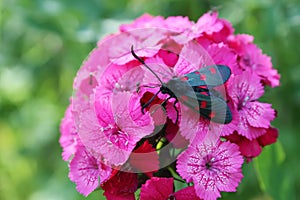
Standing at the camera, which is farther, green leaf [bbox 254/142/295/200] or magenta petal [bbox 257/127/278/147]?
green leaf [bbox 254/142/295/200]

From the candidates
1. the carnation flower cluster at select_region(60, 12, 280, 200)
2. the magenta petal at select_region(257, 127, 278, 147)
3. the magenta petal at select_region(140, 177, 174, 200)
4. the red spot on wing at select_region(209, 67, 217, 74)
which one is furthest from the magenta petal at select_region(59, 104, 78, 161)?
the magenta petal at select_region(257, 127, 278, 147)

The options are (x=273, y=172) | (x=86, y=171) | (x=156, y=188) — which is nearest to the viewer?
(x=156, y=188)

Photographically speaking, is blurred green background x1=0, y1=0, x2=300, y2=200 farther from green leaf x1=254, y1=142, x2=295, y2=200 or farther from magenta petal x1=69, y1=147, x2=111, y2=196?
magenta petal x1=69, y1=147, x2=111, y2=196

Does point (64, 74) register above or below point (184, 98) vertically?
above

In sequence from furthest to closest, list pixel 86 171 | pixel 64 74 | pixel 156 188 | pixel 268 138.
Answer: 1. pixel 64 74
2. pixel 268 138
3. pixel 86 171
4. pixel 156 188

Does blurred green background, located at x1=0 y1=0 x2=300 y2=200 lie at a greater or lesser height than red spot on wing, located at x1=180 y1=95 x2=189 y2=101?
greater

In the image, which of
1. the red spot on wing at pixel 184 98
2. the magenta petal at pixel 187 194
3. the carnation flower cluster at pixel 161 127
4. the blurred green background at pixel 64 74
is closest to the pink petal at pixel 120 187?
the carnation flower cluster at pixel 161 127

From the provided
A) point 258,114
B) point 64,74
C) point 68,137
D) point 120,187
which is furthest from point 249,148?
point 64,74

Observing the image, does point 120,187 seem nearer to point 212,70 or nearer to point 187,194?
point 187,194
